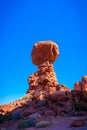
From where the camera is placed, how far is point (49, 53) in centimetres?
4156

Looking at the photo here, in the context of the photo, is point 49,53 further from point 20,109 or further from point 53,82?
point 20,109

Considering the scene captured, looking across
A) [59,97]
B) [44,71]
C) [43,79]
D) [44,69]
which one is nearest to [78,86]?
[43,79]

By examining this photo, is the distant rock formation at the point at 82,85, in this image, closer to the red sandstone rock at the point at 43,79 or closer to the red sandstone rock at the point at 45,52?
the red sandstone rock at the point at 43,79

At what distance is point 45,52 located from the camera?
41.8 metres

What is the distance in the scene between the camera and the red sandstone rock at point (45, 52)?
136 feet

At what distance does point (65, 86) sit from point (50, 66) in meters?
4.68

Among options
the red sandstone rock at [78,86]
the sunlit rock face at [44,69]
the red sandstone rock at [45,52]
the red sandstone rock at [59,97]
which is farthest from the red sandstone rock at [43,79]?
the red sandstone rock at [59,97]

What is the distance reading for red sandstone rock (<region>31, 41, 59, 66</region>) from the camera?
136 ft

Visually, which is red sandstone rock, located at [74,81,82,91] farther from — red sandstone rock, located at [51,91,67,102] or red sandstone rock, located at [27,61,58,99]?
red sandstone rock, located at [51,91,67,102]

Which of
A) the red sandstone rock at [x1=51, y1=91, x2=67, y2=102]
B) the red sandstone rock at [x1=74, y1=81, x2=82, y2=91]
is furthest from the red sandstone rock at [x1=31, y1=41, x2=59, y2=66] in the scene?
the red sandstone rock at [x1=51, y1=91, x2=67, y2=102]

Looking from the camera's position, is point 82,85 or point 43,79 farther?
point 43,79

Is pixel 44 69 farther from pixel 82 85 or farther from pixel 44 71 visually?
pixel 82 85

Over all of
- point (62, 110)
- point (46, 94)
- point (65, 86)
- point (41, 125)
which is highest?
point (65, 86)

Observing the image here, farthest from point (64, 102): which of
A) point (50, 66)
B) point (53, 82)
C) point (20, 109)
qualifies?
point (50, 66)
